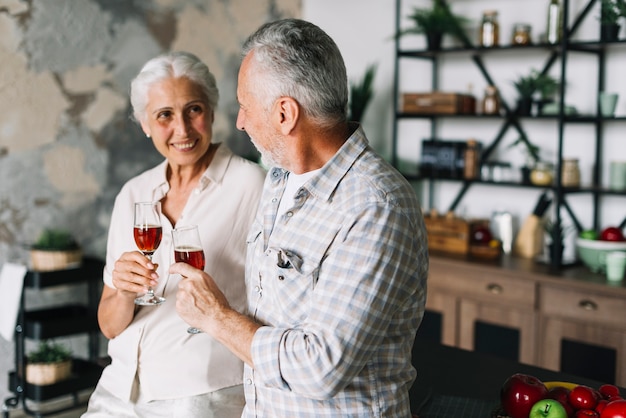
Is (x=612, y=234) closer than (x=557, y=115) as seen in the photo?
Yes

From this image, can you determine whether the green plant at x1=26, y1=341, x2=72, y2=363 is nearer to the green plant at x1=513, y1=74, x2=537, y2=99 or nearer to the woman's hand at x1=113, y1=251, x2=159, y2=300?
the woman's hand at x1=113, y1=251, x2=159, y2=300

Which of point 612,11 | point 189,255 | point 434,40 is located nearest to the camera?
point 189,255

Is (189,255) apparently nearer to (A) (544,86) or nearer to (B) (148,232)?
(B) (148,232)

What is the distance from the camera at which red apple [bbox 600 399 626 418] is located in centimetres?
145

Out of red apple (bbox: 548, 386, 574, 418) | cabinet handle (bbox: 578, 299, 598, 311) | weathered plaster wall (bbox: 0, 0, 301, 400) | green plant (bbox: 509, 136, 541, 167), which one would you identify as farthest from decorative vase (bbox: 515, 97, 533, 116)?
red apple (bbox: 548, 386, 574, 418)

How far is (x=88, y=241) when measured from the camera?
4258mm

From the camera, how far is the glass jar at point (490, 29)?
4105 millimetres

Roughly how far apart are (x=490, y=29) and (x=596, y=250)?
4.55ft

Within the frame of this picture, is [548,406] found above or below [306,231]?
below

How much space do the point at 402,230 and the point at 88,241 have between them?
323 cm

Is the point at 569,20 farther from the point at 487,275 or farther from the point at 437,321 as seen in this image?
the point at 437,321

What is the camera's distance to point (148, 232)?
192 centimetres

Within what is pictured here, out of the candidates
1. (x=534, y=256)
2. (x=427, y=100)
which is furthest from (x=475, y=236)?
(x=427, y=100)

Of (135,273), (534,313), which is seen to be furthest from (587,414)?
(534,313)
